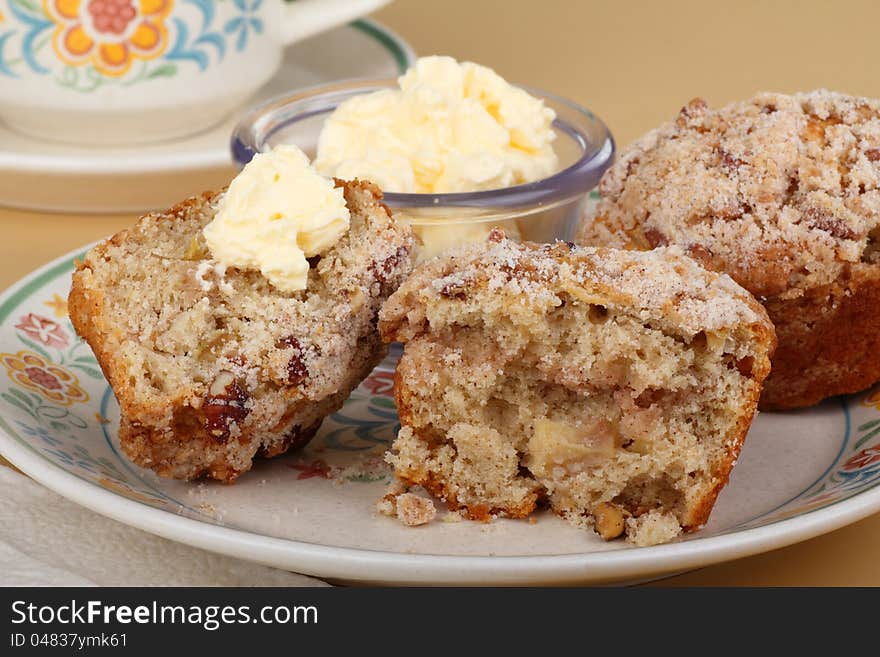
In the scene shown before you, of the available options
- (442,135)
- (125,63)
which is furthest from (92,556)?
(125,63)

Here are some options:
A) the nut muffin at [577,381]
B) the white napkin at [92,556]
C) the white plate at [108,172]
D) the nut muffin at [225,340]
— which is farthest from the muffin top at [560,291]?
the white plate at [108,172]

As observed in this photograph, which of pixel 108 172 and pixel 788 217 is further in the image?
pixel 108 172

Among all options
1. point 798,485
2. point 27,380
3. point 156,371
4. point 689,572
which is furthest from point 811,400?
point 27,380

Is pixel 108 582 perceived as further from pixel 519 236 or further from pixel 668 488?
pixel 519 236

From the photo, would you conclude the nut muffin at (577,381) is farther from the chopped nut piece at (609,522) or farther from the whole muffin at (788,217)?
the whole muffin at (788,217)

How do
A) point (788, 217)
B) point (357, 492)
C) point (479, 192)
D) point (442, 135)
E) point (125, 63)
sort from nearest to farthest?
point (357, 492) → point (788, 217) → point (479, 192) → point (442, 135) → point (125, 63)

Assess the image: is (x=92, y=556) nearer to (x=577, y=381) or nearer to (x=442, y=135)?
(x=577, y=381)

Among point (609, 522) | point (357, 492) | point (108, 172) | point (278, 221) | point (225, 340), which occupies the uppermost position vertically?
point (278, 221)
